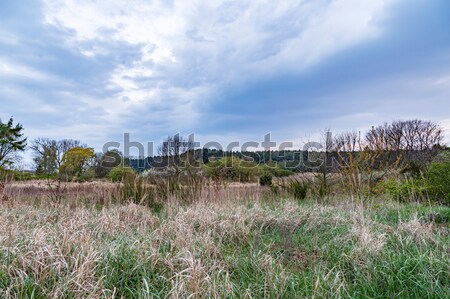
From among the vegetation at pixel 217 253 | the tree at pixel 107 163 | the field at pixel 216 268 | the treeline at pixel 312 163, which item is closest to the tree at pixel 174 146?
the treeline at pixel 312 163

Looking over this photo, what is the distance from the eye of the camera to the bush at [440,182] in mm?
7324

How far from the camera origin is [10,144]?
2534 cm

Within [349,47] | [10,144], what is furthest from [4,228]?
[10,144]

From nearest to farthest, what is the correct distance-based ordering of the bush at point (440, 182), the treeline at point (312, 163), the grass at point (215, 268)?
the grass at point (215, 268), the bush at point (440, 182), the treeline at point (312, 163)

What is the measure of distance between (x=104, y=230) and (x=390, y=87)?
9894 mm

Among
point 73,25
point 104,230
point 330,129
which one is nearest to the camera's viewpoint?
point 104,230

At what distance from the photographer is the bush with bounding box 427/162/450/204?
24.0 feet

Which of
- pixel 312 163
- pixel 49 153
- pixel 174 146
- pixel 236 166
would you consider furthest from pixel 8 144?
pixel 312 163

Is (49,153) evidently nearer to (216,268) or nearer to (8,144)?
(8,144)

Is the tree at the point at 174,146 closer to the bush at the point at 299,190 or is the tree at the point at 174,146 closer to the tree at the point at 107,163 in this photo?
the tree at the point at 107,163

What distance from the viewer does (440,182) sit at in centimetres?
750

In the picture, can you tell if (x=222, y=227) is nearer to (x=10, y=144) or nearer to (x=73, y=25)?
(x=73, y=25)

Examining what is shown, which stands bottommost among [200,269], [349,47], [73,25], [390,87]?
[200,269]

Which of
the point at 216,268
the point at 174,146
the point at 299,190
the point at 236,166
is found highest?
the point at 174,146
